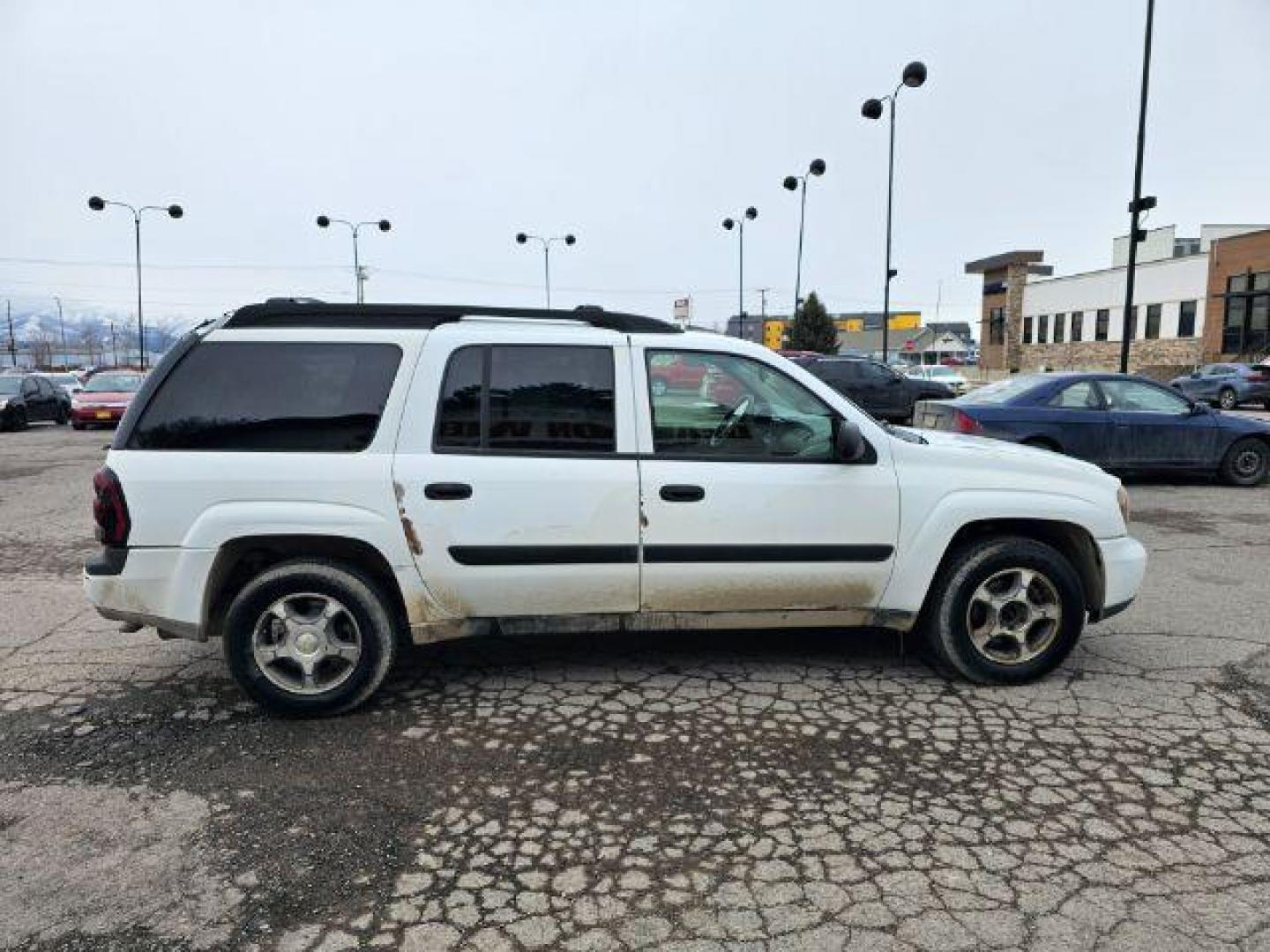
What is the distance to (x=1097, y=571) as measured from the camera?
14.5 ft

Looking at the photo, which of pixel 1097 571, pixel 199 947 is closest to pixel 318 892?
pixel 199 947

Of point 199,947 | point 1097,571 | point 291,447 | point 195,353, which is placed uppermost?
point 195,353

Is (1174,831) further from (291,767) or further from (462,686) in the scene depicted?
(291,767)

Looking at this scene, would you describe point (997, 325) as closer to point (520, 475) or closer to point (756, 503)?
point (756, 503)

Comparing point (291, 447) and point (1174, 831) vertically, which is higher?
point (291, 447)

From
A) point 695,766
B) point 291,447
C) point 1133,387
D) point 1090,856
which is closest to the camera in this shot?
point 1090,856

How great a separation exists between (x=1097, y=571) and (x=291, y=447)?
394cm

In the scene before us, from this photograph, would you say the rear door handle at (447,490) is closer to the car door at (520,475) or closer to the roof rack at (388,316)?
the car door at (520,475)

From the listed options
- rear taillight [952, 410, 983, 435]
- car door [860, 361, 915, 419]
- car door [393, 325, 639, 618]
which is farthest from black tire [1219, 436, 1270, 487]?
car door [860, 361, 915, 419]

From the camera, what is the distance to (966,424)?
977cm

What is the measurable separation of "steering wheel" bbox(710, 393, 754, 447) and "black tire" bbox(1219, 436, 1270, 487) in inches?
371

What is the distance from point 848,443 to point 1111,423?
7.73 metres

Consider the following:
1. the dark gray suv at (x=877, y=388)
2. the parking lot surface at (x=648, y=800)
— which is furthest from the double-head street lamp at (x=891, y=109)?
the parking lot surface at (x=648, y=800)

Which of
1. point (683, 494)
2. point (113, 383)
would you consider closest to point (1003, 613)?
point (683, 494)
